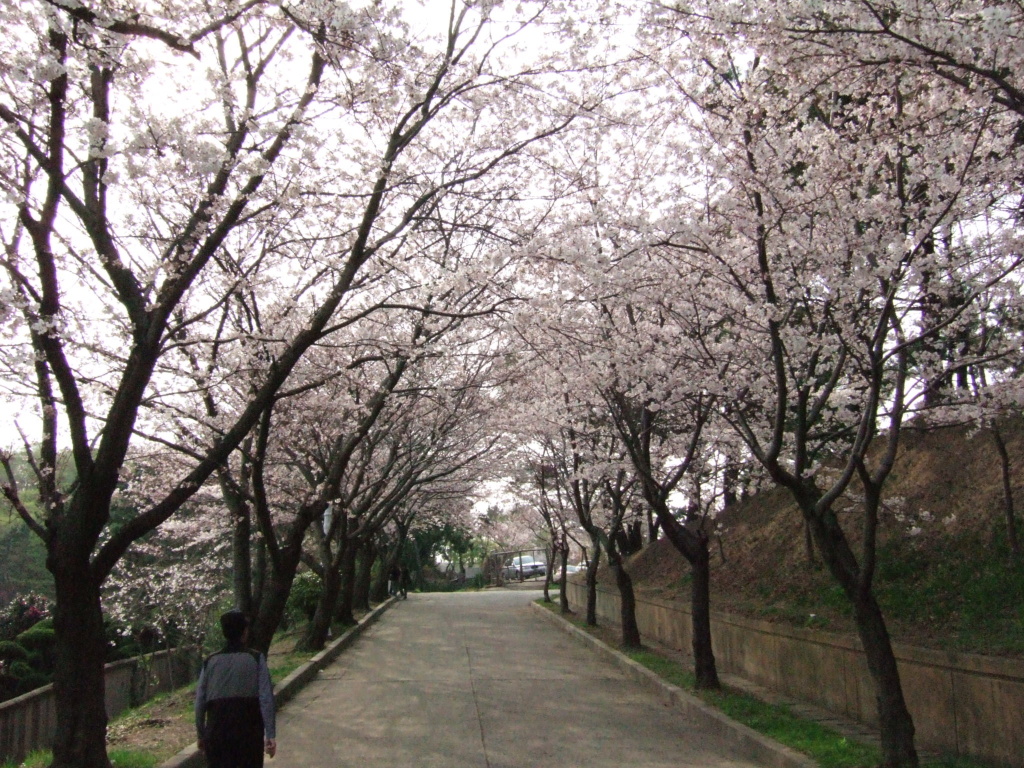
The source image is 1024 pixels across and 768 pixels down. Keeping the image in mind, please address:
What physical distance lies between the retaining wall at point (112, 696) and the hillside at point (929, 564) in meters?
9.87

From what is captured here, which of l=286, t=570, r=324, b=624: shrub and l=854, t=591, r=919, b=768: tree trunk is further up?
l=286, t=570, r=324, b=624: shrub

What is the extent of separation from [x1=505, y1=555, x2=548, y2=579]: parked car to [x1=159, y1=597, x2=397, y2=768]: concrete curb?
40.6m

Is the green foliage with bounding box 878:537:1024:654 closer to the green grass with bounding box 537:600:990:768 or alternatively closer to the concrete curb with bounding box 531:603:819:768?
the green grass with bounding box 537:600:990:768

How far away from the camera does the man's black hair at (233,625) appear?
6301 mm

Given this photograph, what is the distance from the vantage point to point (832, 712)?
9.93 m

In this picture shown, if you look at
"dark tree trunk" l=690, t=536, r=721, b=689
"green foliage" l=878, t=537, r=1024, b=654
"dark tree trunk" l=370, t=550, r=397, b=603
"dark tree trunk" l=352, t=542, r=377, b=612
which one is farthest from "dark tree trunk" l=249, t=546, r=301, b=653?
"dark tree trunk" l=370, t=550, r=397, b=603

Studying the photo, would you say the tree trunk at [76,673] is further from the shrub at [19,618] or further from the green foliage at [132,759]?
the shrub at [19,618]

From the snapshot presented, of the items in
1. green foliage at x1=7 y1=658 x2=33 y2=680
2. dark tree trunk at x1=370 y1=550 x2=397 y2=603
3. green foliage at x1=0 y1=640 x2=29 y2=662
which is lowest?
green foliage at x1=7 y1=658 x2=33 y2=680

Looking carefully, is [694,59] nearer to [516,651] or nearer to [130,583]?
[516,651]

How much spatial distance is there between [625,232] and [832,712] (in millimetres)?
5572

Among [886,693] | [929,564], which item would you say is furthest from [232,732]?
[929,564]

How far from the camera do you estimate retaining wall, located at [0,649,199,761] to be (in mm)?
12048

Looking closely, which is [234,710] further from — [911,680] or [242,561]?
[242,561]

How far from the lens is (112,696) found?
16750 millimetres
